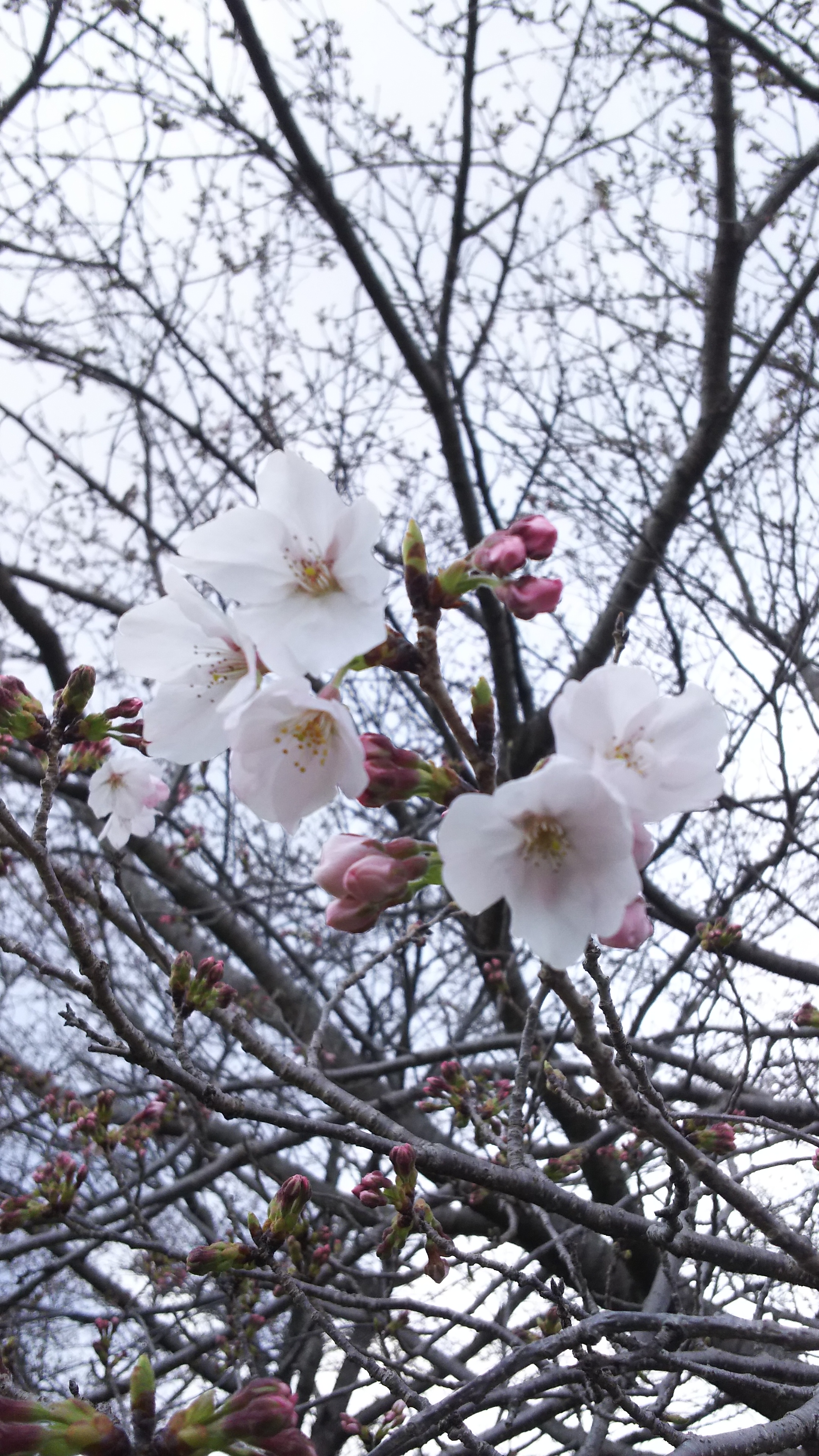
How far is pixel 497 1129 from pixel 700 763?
226 cm

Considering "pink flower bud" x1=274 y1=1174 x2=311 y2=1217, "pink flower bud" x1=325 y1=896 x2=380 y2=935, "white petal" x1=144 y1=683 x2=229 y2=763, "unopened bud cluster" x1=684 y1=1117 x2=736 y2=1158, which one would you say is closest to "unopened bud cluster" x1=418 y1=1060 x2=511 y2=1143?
"unopened bud cluster" x1=684 y1=1117 x2=736 y2=1158

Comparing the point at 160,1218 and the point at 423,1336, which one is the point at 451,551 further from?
the point at 160,1218

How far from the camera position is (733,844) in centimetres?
568

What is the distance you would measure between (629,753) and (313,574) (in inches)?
17.7

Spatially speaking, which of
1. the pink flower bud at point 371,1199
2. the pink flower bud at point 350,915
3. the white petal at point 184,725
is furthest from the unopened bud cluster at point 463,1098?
the white petal at point 184,725

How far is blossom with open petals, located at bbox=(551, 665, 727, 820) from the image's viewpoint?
896 millimetres

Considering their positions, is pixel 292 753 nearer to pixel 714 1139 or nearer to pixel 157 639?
pixel 157 639

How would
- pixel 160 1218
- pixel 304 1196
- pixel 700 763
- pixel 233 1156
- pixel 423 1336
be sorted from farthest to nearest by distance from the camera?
pixel 160 1218 < pixel 423 1336 < pixel 233 1156 < pixel 304 1196 < pixel 700 763

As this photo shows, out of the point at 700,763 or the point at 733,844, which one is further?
the point at 733,844

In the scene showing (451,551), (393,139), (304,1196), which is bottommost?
(304,1196)

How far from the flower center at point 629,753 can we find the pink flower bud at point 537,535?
267mm

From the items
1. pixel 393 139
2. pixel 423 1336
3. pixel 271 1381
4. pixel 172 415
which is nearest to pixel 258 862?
pixel 172 415

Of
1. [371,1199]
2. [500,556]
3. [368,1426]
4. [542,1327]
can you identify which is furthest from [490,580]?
[368,1426]

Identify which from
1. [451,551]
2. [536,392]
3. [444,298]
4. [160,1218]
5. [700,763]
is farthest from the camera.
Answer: [160,1218]
